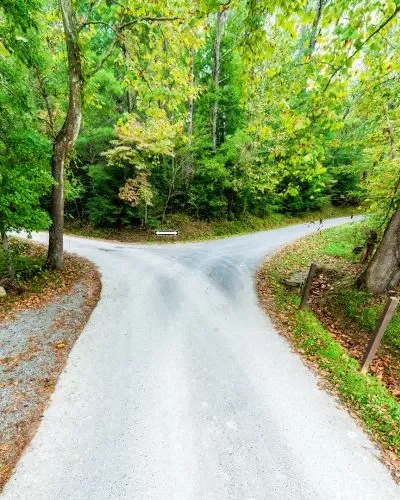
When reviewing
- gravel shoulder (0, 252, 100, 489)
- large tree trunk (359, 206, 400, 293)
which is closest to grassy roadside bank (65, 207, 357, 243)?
gravel shoulder (0, 252, 100, 489)

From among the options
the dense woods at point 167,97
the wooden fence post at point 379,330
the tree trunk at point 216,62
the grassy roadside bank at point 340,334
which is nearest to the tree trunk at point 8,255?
the dense woods at point 167,97

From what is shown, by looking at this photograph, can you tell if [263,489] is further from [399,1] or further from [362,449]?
[399,1]

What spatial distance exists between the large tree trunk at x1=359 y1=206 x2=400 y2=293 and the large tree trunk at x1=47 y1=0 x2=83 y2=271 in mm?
8915

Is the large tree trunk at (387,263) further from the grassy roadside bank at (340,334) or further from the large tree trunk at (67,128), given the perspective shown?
the large tree trunk at (67,128)

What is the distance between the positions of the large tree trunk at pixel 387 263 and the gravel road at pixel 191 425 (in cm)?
305

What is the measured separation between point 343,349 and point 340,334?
726 millimetres

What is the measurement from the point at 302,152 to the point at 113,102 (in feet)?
46.2

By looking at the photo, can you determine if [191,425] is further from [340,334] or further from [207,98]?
[207,98]

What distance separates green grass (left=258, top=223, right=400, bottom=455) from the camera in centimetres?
390

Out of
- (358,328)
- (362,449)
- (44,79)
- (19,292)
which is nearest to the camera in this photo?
(362,449)

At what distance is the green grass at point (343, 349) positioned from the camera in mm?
3897

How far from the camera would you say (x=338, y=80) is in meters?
4.35

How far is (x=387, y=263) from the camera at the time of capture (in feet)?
22.4

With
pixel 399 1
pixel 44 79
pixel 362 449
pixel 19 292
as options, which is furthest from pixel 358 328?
pixel 44 79
